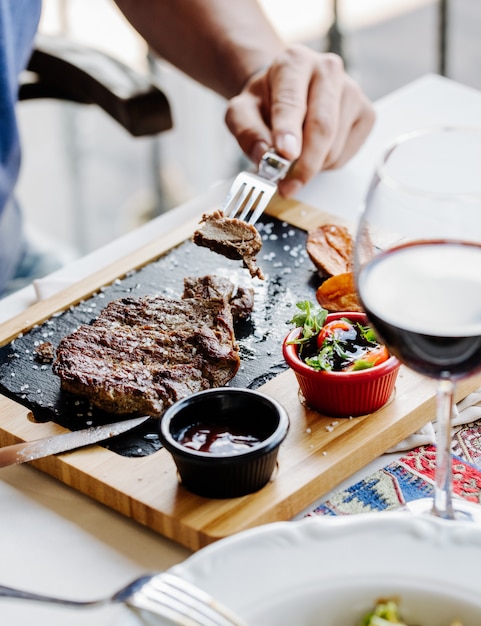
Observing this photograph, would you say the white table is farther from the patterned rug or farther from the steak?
the steak

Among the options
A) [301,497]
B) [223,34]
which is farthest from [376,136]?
[301,497]

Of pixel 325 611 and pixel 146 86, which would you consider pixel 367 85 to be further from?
pixel 325 611

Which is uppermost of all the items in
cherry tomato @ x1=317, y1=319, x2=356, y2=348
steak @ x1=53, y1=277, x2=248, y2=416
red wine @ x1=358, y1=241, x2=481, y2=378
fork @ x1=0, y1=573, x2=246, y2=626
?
red wine @ x1=358, y1=241, x2=481, y2=378

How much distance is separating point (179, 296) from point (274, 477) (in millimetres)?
650

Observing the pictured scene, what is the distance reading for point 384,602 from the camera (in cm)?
118

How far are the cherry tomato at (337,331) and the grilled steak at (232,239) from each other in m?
0.22

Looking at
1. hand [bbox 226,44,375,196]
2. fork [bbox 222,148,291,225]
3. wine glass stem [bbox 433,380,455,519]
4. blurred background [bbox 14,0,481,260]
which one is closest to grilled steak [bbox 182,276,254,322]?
fork [bbox 222,148,291,225]

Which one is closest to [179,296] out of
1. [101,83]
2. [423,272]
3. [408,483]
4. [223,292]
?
[223,292]

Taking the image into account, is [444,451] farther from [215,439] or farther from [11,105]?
[11,105]

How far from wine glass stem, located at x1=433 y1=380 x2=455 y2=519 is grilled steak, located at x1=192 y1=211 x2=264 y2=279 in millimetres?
641

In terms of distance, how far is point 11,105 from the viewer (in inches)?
102

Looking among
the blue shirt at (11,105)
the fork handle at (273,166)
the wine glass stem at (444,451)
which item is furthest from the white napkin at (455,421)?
the blue shirt at (11,105)

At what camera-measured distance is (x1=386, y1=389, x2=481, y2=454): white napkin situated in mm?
1614

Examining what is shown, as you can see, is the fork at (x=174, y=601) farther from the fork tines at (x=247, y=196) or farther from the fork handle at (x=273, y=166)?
the fork handle at (x=273, y=166)
